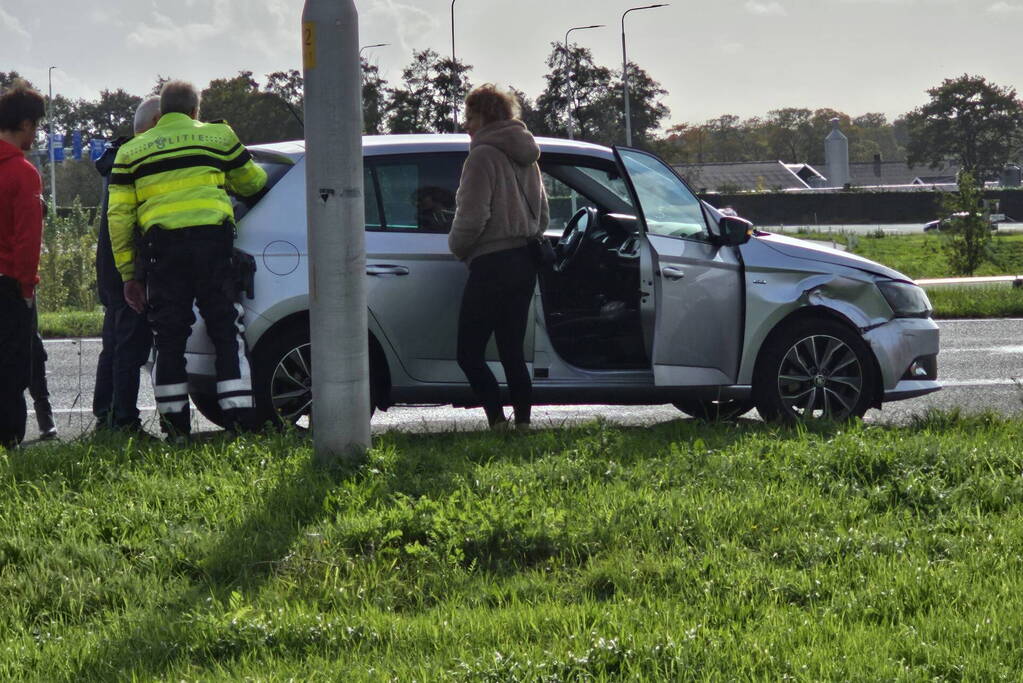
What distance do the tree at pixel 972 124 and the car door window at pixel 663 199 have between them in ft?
320

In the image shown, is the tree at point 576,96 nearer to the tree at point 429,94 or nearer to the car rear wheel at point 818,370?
the tree at point 429,94

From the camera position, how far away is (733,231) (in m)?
7.23

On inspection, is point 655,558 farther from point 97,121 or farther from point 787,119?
point 787,119

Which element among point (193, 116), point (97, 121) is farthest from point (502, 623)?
point (97, 121)

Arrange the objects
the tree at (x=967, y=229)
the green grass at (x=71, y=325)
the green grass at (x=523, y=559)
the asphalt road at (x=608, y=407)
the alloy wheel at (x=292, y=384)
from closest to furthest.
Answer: the green grass at (x=523, y=559)
the alloy wheel at (x=292, y=384)
the asphalt road at (x=608, y=407)
the green grass at (x=71, y=325)
the tree at (x=967, y=229)

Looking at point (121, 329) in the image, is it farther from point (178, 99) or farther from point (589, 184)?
point (589, 184)

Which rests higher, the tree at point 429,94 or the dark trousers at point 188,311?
the tree at point 429,94

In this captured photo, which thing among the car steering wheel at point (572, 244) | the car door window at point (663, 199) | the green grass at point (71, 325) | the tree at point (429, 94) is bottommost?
the green grass at point (71, 325)

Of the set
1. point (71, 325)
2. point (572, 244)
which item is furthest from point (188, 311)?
point (71, 325)

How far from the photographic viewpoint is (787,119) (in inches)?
5723

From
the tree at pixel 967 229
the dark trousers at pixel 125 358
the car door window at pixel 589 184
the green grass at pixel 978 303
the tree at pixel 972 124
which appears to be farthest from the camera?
the tree at pixel 972 124

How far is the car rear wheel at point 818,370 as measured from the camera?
24.1 ft

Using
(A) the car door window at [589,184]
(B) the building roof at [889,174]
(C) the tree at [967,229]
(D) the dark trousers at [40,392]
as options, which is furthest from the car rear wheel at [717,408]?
(B) the building roof at [889,174]

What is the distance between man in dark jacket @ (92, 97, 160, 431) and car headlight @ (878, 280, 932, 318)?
419 centimetres
